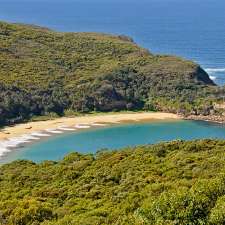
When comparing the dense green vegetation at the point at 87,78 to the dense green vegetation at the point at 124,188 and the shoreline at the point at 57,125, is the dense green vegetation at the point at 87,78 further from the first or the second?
the dense green vegetation at the point at 124,188

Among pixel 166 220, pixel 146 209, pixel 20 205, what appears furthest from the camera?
pixel 20 205

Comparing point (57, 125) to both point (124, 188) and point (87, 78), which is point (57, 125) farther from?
point (124, 188)

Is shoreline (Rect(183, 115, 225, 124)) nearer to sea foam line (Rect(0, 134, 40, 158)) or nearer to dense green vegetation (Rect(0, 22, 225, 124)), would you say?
→ dense green vegetation (Rect(0, 22, 225, 124))

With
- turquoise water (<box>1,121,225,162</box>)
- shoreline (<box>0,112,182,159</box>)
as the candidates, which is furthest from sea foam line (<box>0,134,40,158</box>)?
turquoise water (<box>1,121,225,162</box>)

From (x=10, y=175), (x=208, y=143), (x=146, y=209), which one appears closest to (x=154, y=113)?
(x=208, y=143)

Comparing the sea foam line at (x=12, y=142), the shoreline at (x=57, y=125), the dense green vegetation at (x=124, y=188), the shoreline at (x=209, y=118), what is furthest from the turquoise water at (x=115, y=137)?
the dense green vegetation at (x=124, y=188)

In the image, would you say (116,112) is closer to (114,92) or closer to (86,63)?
(114,92)

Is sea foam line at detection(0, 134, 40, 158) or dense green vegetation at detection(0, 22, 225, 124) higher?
dense green vegetation at detection(0, 22, 225, 124)

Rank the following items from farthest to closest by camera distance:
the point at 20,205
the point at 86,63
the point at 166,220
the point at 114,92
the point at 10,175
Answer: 1. the point at 86,63
2. the point at 114,92
3. the point at 10,175
4. the point at 20,205
5. the point at 166,220
